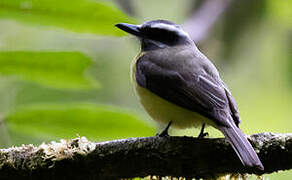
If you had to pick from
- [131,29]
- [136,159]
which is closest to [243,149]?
[136,159]

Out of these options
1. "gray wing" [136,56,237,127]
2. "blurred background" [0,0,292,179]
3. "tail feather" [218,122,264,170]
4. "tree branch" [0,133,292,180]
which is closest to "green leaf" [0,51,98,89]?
"blurred background" [0,0,292,179]

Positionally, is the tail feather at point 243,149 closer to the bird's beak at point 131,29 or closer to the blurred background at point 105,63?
the blurred background at point 105,63

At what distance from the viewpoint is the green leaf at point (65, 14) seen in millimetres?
2881

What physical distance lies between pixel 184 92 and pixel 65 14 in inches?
41.6

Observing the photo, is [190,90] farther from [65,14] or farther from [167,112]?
[65,14]

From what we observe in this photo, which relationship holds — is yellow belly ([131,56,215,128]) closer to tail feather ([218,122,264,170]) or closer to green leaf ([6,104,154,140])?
tail feather ([218,122,264,170])

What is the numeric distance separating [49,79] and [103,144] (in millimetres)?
554

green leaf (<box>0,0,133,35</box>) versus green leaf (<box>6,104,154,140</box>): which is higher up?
green leaf (<box>0,0,133,35</box>)

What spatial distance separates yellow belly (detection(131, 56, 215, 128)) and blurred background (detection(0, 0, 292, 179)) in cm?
15

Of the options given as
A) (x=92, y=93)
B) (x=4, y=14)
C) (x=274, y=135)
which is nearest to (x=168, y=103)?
(x=274, y=135)

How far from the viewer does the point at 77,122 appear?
2936 millimetres

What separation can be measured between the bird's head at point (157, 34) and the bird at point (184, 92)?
0.15 meters

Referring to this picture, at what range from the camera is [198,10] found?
6605 mm

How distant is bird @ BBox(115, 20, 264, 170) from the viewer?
326 cm
